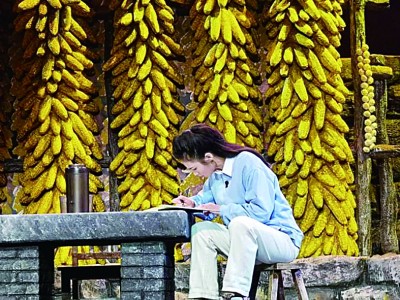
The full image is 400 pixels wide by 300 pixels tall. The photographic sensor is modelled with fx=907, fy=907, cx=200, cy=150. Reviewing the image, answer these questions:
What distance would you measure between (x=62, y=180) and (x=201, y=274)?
1.92m

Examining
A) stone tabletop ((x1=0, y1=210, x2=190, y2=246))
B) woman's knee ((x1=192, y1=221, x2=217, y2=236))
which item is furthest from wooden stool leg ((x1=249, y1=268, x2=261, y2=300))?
stone tabletop ((x1=0, y1=210, x2=190, y2=246))

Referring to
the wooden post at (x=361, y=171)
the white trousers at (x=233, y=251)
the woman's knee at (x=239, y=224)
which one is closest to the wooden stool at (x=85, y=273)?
the white trousers at (x=233, y=251)

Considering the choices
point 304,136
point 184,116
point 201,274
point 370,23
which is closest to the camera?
point 201,274

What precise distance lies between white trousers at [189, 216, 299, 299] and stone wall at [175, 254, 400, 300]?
1.44m

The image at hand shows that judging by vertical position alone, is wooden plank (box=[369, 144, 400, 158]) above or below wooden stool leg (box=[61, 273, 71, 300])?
above

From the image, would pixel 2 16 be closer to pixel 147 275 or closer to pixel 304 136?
pixel 304 136

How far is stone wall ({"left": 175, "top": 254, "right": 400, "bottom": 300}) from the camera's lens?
5090mm

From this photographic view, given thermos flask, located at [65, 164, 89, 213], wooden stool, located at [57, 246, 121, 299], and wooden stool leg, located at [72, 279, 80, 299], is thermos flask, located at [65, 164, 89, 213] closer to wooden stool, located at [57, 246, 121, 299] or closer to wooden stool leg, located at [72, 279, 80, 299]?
wooden stool, located at [57, 246, 121, 299]

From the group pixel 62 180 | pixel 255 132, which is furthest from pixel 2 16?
pixel 255 132

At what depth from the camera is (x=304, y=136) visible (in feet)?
16.9

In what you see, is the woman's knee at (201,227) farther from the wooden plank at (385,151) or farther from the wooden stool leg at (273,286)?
the wooden plank at (385,151)

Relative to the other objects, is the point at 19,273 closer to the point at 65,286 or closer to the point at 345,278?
the point at 65,286

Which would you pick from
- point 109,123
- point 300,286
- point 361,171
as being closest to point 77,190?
point 300,286

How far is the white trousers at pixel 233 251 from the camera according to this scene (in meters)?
3.44
